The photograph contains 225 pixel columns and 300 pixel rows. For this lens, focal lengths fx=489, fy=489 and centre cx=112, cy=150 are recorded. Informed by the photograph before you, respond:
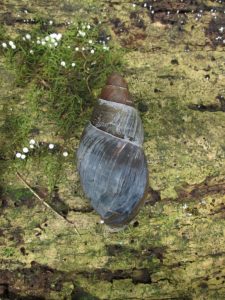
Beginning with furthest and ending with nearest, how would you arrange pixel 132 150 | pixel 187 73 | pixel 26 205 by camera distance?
pixel 187 73 < pixel 26 205 < pixel 132 150

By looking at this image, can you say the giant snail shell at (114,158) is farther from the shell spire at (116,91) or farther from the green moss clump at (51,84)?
the green moss clump at (51,84)

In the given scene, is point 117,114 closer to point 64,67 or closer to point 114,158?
point 114,158

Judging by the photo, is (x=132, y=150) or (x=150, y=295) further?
(x=150, y=295)

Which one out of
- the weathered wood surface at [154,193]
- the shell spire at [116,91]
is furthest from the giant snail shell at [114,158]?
the weathered wood surface at [154,193]

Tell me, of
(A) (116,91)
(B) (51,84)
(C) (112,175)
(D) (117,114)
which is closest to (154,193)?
(C) (112,175)

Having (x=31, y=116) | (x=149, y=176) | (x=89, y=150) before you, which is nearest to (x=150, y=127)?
(x=149, y=176)

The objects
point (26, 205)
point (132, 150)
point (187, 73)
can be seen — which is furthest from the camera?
point (187, 73)

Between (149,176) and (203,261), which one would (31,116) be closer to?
(149,176)
